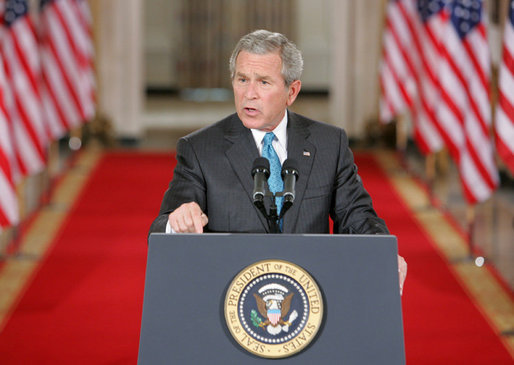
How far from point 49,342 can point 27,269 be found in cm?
207

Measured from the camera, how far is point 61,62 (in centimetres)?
1177

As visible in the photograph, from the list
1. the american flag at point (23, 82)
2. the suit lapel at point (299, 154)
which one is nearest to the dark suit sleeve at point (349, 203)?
the suit lapel at point (299, 154)

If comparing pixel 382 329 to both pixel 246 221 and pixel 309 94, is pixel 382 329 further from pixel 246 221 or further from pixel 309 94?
pixel 309 94

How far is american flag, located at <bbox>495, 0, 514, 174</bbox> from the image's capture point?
697cm

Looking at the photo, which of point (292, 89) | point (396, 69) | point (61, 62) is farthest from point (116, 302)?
point (396, 69)

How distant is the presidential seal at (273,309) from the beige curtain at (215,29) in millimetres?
23113

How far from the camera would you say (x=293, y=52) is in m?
3.22

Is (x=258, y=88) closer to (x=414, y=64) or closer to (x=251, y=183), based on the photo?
(x=251, y=183)

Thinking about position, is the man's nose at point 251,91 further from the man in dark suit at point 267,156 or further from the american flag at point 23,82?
the american flag at point 23,82

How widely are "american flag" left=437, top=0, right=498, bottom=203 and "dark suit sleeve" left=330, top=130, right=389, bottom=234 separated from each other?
522 cm

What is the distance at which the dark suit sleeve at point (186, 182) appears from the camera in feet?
10.8

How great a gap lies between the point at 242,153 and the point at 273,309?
855mm

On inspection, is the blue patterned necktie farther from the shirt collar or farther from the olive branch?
the olive branch

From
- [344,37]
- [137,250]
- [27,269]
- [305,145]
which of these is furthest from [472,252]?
[344,37]
